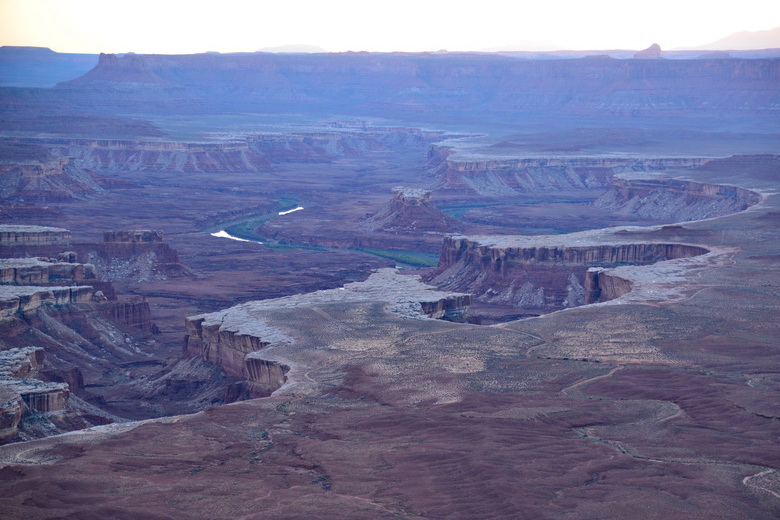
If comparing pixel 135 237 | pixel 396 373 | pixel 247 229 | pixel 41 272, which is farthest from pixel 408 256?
pixel 396 373

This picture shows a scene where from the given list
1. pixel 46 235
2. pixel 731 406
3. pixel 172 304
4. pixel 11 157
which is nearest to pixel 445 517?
pixel 731 406

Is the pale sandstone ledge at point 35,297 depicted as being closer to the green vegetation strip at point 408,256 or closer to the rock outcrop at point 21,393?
the rock outcrop at point 21,393

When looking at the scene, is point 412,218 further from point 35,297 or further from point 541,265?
point 35,297

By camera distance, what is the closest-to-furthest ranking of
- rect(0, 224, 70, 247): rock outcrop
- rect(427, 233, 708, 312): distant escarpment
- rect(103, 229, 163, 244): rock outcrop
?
rect(427, 233, 708, 312): distant escarpment → rect(0, 224, 70, 247): rock outcrop → rect(103, 229, 163, 244): rock outcrop

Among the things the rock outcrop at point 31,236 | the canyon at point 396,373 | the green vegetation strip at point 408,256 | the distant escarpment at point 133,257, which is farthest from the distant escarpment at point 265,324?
the green vegetation strip at point 408,256

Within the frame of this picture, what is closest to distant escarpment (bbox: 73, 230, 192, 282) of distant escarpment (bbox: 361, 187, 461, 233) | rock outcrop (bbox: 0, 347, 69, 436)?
distant escarpment (bbox: 361, 187, 461, 233)

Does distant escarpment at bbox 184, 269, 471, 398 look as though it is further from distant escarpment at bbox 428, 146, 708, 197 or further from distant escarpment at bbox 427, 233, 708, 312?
distant escarpment at bbox 428, 146, 708, 197
